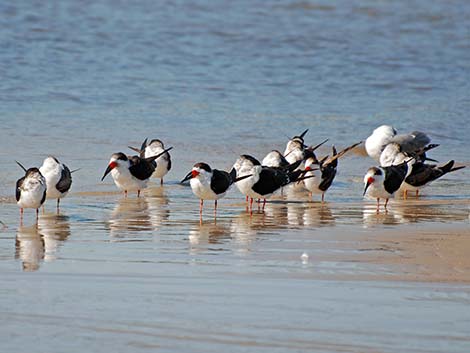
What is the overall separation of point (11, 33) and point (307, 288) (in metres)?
12.9

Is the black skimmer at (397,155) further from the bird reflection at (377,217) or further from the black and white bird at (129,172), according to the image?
the black and white bird at (129,172)

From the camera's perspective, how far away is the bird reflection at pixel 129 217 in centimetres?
745

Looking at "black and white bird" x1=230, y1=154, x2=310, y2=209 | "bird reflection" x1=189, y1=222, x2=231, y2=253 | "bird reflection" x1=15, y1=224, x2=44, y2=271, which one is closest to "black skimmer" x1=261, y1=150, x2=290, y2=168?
"black and white bird" x1=230, y1=154, x2=310, y2=209

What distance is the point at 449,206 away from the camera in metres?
8.88

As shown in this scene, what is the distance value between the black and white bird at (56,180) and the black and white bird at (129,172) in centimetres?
53

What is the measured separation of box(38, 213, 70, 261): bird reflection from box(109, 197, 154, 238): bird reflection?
0.33m

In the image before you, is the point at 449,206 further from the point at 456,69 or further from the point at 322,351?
the point at 456,69

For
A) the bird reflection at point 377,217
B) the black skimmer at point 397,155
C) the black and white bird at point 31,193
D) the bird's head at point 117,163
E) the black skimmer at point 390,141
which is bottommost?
the bird reflection at point 377,217

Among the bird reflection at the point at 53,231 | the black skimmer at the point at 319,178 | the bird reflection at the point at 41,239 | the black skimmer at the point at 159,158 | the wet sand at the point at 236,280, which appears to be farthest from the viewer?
the black skimmer at the point at 159,158

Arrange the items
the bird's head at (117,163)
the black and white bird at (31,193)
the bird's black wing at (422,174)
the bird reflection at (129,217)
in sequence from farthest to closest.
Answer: the bird's black wing at (422,174), the bird's head at (117,163), the black and white bird at (31,193), the bird reflection at (129,217)

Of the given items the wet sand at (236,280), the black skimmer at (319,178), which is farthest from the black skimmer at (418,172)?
the wet sand at (236,280)

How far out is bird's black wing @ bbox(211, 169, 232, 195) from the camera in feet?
27.3

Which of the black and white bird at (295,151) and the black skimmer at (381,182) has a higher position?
the black and white bird at (295,151)

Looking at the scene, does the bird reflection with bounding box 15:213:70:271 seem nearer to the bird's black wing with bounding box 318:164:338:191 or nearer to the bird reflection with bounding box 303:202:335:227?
the bird reflection with bounding box 303:202:335:227
